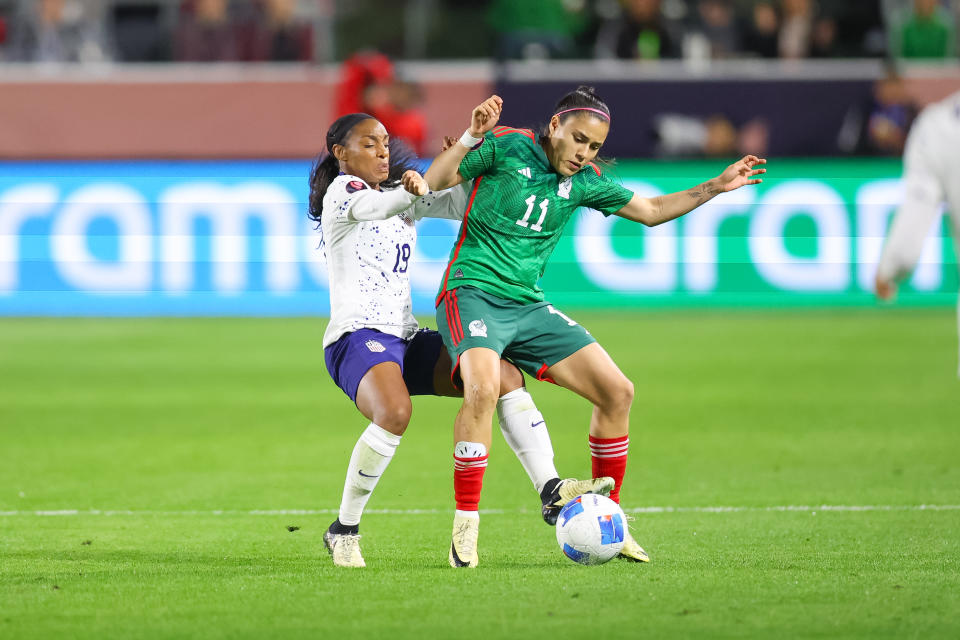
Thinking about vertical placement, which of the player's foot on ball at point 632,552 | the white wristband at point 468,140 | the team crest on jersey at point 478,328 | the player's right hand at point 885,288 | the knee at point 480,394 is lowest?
the player's foot on ball at point 632,552

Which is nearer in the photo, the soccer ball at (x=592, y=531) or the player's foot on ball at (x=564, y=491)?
the soccer ball at (x=592, y=531)

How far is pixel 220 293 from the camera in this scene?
16.5m

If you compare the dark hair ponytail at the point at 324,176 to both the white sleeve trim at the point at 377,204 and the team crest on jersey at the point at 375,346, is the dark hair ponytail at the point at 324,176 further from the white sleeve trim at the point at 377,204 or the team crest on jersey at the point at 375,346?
the team crest on jersey at the point at 375,346

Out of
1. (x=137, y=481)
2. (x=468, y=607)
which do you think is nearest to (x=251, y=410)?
(x=137, y=481)

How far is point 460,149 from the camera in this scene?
5.94m

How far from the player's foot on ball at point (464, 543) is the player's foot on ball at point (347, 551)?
38cm

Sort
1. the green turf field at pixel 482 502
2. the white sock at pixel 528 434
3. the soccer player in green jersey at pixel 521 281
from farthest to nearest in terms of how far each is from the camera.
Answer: the white sock at pixel 528 434
the soccer player in green jersey at pixel 521 281
the green turf field at pixel 482 502

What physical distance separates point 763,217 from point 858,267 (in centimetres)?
117

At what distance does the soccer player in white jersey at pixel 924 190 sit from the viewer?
4.94m

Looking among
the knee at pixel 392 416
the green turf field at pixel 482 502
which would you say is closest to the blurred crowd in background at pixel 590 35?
the green turf field at pixel 482 502

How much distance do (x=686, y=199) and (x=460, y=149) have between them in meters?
1.17

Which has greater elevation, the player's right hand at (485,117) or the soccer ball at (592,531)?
the player's right hand at (485,117)

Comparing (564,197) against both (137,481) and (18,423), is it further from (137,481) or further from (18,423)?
(18,423)

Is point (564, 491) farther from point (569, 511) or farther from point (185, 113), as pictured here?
point (185, 113)
